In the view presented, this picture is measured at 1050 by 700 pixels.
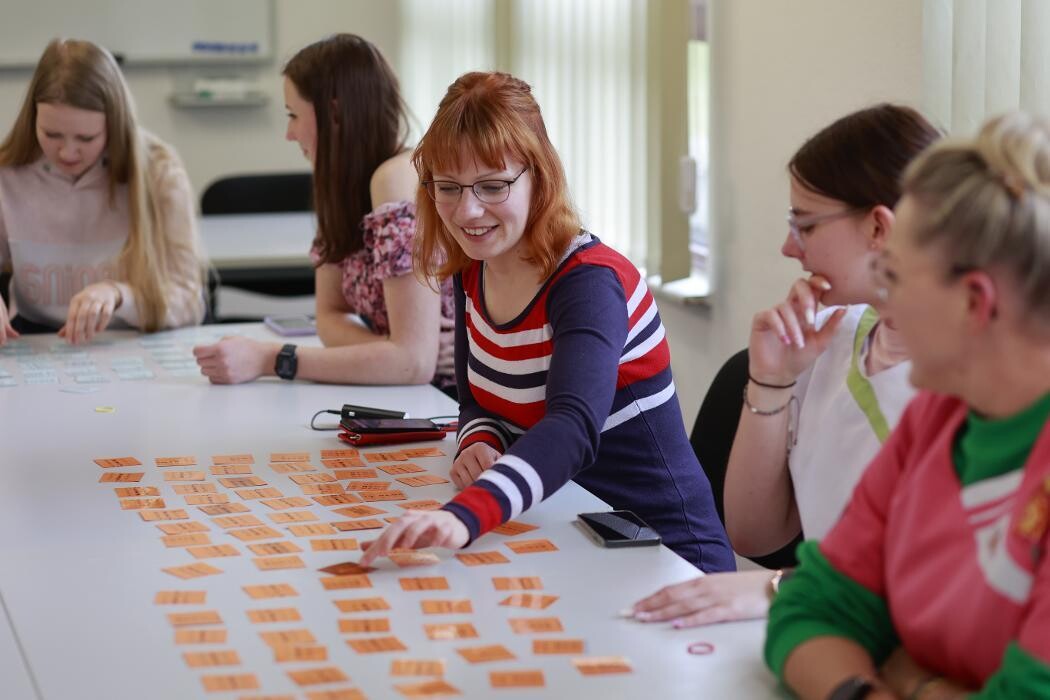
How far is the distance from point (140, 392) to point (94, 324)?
0.50 meters

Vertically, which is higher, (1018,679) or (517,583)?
(1018,679)

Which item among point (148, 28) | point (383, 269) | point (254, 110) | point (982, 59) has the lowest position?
point (383, 269)

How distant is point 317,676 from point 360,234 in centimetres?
171

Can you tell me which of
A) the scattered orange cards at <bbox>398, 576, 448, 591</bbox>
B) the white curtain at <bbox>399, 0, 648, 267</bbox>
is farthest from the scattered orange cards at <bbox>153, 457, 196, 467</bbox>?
the white curtain at <bbox>399, 0, 648, 267</bbox>

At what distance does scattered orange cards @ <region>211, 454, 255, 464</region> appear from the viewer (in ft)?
7.27

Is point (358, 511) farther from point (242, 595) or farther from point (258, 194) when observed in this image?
point (258, 194)

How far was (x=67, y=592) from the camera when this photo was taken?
1.61 meters

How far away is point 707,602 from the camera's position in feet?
4.87

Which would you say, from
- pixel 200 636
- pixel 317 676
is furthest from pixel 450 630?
pixel 200 636

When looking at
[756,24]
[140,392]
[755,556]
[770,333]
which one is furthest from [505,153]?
[756,24]

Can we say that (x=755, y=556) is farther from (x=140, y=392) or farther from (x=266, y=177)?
(x=266, y=177)

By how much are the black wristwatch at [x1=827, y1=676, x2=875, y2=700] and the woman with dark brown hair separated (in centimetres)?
29

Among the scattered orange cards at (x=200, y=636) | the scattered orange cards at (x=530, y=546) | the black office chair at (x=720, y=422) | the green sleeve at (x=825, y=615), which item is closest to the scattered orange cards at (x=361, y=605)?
the scattered orange cards at (x=200, y=636)

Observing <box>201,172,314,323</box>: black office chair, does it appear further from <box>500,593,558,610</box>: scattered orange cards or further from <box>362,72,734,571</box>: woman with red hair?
<box>500,593,558,610</box>: scattered orange cards
